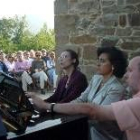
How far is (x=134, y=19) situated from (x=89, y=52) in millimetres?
991

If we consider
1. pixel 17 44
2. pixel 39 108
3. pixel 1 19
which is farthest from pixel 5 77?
pixel 1 19

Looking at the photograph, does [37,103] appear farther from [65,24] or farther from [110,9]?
[65,24]

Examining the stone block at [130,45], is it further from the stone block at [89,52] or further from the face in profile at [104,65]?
the face in profile at [104,65]

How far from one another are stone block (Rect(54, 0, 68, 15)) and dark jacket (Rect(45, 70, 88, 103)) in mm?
2815

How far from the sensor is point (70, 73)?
4793mm

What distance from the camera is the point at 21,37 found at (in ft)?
64.3

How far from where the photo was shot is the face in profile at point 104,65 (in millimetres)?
4094

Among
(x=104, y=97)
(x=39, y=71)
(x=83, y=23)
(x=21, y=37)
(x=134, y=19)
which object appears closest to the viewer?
(x=104, y=97)

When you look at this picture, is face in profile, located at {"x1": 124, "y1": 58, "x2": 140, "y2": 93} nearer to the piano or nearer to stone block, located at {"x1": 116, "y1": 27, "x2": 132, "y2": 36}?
the piano

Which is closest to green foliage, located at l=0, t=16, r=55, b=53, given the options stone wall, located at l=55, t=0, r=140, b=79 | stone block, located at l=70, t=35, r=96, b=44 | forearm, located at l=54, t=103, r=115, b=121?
stone wall, located at l=55, t=0, r=140, b=79

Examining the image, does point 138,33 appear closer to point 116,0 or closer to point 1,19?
point 116,0

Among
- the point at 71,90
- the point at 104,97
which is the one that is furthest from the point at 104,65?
the point at 71,90

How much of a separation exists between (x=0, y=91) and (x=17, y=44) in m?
16.1

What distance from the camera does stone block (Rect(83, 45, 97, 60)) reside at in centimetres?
690
